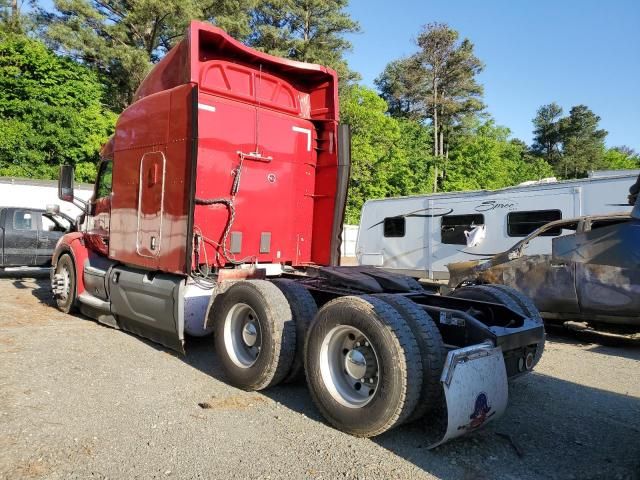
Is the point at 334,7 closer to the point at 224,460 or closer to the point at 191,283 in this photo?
the point at 191,283

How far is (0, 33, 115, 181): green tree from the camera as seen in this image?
2433cm

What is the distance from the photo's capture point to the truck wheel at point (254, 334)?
4355mm

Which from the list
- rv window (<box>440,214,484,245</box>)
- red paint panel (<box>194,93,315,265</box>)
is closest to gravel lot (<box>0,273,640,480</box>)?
red paint panel (<box>194,93,315,265</box>)

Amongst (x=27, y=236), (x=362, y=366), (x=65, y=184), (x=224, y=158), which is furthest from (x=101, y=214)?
(x=27, y=236)

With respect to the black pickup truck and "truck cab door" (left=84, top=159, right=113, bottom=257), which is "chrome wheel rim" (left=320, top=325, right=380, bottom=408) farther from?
the black pickup truck

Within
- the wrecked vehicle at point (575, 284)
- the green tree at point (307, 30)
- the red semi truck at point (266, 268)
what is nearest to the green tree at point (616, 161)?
the green tree at point (307, 30)

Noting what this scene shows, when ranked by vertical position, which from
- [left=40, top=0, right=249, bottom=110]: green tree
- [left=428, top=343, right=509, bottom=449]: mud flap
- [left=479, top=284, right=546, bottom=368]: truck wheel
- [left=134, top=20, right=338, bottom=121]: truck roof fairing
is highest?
[left=40, top=0, right=249, bottom=110]: green tree

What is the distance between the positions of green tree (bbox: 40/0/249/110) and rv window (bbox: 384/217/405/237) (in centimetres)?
1759

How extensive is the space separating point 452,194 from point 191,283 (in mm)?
8889

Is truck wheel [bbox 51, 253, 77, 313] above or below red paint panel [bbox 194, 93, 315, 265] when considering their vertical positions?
below

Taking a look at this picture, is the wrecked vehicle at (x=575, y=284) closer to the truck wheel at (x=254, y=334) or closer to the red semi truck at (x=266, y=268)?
the red semi truck at (x=266, y=268)

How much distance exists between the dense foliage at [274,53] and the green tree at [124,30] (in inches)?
2.4

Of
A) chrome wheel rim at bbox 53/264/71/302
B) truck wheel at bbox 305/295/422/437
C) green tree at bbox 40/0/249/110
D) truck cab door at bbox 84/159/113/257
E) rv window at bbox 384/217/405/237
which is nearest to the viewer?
truck wheel at bbox 305/295/422/437

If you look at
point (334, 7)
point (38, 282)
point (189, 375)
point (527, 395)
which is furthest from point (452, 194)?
point (334, 7)
